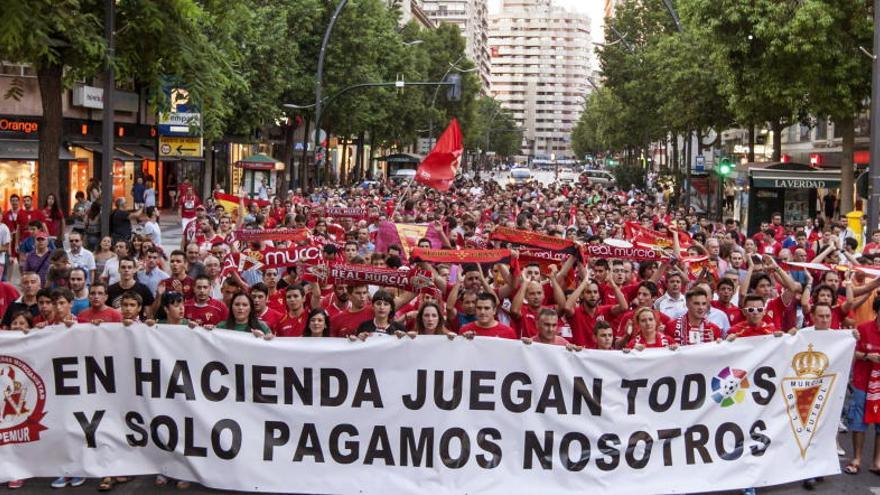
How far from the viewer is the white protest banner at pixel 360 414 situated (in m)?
8.29

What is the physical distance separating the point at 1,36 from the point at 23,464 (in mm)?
5688

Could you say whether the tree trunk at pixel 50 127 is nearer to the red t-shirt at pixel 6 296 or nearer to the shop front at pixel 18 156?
the red t-shirt at pixel 6 296

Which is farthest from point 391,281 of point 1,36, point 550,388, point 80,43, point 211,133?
point 211,133

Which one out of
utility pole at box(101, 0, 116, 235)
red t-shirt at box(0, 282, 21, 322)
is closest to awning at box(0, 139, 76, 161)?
utility pole at box(101, 0, 116, 235)

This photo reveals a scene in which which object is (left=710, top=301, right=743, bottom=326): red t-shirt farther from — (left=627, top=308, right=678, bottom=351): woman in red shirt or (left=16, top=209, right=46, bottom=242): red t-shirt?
(left=16, top=209, right=46, bottom=242): red t-shirt

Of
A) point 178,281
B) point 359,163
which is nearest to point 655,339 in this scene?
point 178,281

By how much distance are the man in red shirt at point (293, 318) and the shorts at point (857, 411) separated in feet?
14.3

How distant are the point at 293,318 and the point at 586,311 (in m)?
2.51

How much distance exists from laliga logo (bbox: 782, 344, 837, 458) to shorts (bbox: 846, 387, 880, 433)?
84 cm

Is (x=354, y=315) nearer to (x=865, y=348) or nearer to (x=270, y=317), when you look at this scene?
(x=270, y=317)

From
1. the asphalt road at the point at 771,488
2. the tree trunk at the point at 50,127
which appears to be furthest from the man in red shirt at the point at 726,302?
the tree trunk at the point at 50,127

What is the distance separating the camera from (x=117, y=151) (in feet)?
124

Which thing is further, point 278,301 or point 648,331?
point 278,301

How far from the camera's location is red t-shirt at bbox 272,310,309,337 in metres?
9.84
